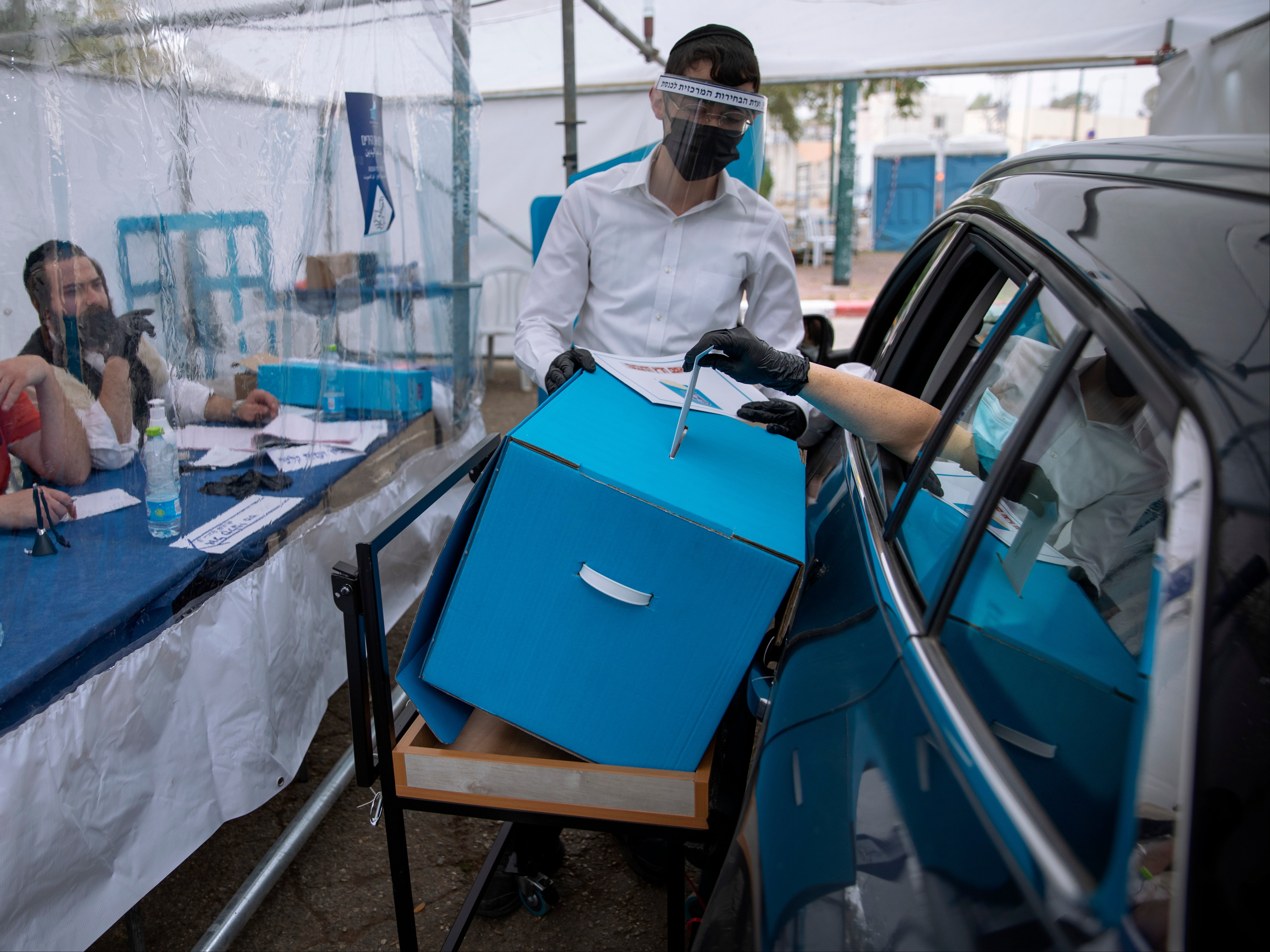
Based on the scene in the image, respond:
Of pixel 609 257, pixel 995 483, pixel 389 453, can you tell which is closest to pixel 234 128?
pixel 609 257

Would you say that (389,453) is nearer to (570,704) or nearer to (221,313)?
(221,313)

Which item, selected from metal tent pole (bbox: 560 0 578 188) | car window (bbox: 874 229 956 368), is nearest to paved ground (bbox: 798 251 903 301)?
metal tent pole (bbox: 560 0 578 188)

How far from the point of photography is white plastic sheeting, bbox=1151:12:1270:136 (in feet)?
15.8

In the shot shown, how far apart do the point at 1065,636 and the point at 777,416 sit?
3.18ft

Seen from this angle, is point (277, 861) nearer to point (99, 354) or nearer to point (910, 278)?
point (99, 354)

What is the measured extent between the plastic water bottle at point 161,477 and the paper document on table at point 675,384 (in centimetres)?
100

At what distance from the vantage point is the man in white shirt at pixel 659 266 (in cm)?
236

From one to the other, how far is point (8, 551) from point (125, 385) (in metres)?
0.41

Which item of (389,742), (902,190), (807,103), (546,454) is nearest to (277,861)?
(389,742)

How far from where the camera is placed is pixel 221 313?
7.36ft

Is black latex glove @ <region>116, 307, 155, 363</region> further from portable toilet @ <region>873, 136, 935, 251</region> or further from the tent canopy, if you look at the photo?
portable toilet @ <region>873, 136, 935, 251</region>

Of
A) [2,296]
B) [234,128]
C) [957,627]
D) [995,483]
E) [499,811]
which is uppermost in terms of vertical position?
[234,128]

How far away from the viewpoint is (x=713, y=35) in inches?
83.4

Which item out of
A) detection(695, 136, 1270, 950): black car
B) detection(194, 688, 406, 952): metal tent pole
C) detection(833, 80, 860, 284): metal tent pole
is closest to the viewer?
detection(695, 136, 1270, 950): black car
